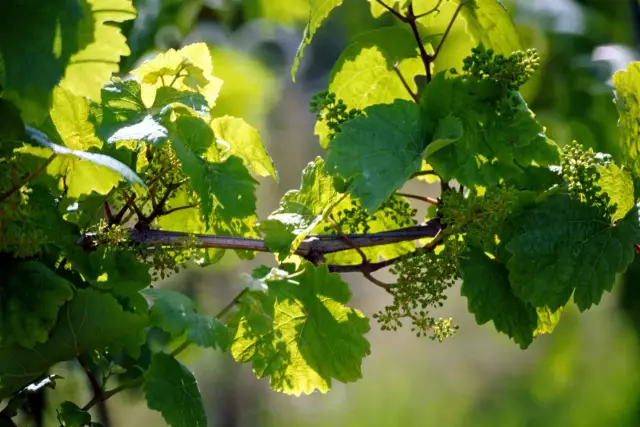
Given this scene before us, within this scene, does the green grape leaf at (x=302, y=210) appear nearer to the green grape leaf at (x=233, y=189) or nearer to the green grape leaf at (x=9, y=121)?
the green grape leaf at (x=233, y=189)

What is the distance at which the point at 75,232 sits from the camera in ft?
1.88

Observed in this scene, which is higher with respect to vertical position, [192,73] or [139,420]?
[139,420]

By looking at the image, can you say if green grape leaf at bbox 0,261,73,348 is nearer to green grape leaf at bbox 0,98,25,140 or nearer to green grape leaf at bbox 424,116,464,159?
green grape leaf at bbox 0,98,25,140

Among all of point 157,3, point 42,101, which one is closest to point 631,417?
point 157,3

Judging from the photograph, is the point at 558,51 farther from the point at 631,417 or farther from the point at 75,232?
the point at 75,232

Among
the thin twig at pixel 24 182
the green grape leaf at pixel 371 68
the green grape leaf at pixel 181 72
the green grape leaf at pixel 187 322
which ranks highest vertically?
the green grape leaf at pixel 371 68

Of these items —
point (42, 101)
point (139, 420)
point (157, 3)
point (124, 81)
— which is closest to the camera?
point (42, 101)

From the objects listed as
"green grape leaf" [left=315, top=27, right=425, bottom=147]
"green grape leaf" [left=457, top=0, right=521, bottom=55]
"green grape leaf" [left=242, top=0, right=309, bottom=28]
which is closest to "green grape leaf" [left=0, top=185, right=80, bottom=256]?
"green grape leaf" [left=315, top=27, right=425, bottom=147]

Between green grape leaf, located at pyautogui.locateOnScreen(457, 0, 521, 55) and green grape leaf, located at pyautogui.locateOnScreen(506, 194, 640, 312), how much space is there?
0.14 m

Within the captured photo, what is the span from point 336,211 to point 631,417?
5.95 ft

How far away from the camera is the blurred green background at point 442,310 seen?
4.83 feet

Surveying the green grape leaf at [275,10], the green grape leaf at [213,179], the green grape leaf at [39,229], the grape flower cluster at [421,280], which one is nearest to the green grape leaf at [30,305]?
the green grape leaf at [39,229]

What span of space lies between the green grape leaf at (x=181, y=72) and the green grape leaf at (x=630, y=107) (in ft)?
0.99

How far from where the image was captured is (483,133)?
0.60 metres
